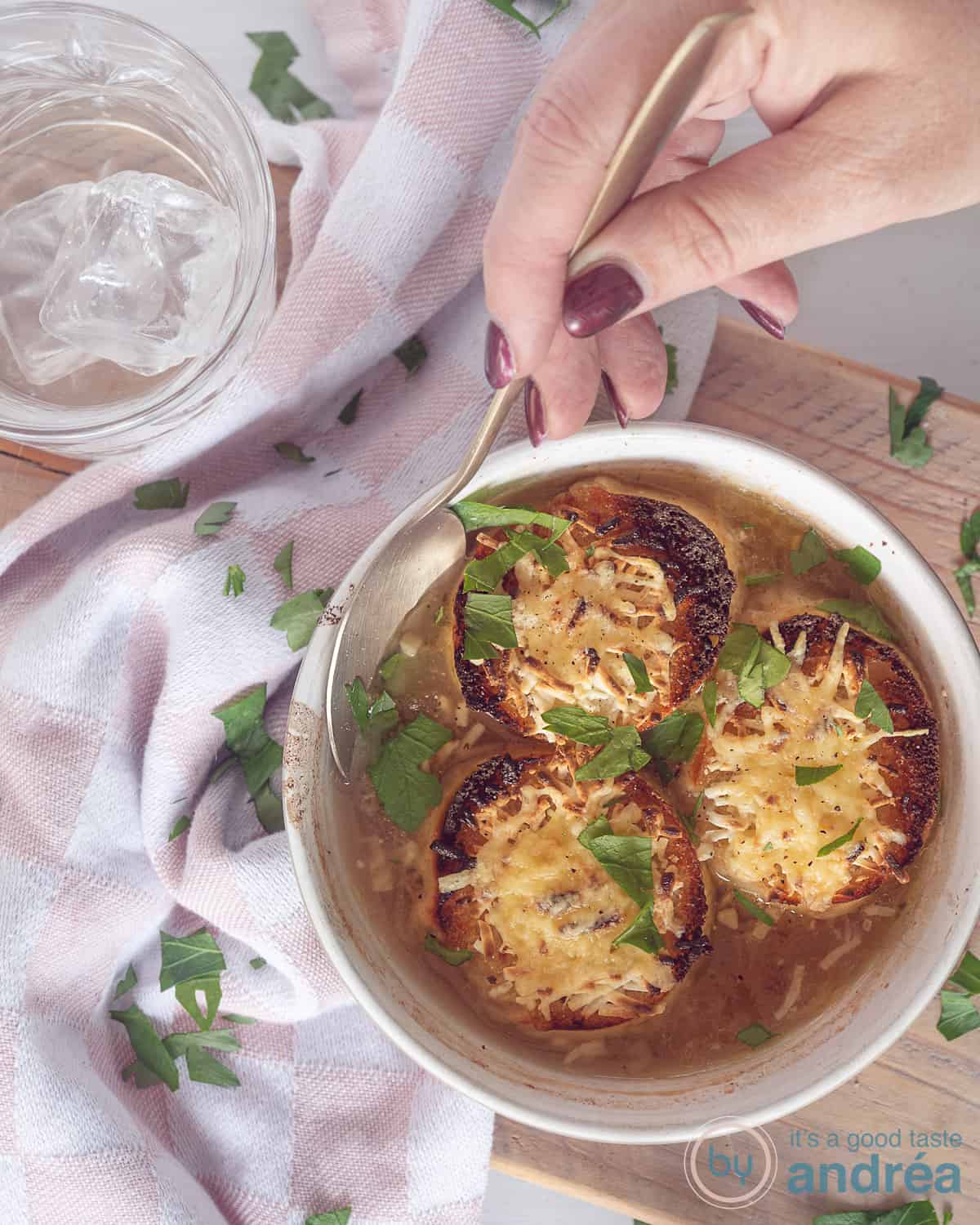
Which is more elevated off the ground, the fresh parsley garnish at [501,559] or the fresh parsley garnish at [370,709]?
the fresh parsley garnish at [501,559]

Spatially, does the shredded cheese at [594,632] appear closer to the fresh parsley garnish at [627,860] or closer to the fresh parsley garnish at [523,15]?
the fresh parsley garnish at [627,860]

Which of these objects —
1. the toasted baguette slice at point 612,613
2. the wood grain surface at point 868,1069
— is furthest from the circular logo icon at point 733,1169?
the toasted baguette slice at point 612,613

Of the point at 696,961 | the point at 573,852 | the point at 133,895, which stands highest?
the point at 573,852

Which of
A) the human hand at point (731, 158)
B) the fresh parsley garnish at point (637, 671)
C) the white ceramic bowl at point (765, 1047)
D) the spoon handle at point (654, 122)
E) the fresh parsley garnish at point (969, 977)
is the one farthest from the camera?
the fresh parsley garnish at point (969, 977)

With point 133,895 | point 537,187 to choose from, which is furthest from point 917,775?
point 133,895

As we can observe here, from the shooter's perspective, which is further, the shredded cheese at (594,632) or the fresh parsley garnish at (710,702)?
the fresh parsley garnish at (710,702)

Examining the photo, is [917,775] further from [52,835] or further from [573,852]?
[52,835]

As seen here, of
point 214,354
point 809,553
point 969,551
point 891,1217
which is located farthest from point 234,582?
point 891,1217
